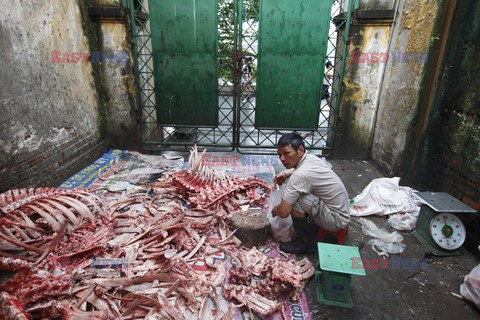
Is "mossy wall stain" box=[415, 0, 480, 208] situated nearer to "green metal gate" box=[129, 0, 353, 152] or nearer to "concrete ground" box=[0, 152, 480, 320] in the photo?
"concrete ground" box=[0, 152, 480, 320]

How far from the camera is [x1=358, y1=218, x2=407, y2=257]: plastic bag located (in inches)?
147

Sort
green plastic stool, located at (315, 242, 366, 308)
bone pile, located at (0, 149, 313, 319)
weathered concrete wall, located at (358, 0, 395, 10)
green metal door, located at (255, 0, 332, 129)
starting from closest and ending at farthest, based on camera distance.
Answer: bone pile, located at (0, 149, 313, 319)
green plastic stool, located at (315, 242, 366, 308)
weathered concrete wall, located at (358, 0, 395, 10)
green metal door, located at (255, 0, 332, 129)

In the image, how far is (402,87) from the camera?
538cm

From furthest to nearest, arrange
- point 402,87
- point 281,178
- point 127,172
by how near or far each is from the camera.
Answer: point 127,172, point 402,87, point 281,178

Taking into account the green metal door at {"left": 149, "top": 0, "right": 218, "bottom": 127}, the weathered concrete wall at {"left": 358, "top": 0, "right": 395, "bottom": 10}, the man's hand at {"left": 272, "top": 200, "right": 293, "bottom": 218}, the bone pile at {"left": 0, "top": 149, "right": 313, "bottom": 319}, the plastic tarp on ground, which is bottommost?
the plastic tarp on ground

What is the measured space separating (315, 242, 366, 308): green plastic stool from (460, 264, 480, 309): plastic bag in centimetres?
116

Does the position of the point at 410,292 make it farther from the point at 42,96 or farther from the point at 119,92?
the point at 119,92

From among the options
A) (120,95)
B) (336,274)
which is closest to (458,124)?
(336,274)

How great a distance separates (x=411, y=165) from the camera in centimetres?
504

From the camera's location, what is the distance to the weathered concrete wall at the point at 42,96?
4148 mm

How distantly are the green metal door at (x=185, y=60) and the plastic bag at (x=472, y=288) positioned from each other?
5.09 m

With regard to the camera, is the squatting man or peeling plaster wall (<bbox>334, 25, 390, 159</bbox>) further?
peeling plaster wall (<bbox>334, 25, 390, 159</bbox>)

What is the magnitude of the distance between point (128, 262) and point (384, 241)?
3.14 metres

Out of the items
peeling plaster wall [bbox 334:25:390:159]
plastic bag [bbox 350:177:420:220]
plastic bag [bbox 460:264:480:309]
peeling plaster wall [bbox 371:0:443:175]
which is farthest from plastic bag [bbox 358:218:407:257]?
peeling plaster wall [bbox 334:25:390:159]
